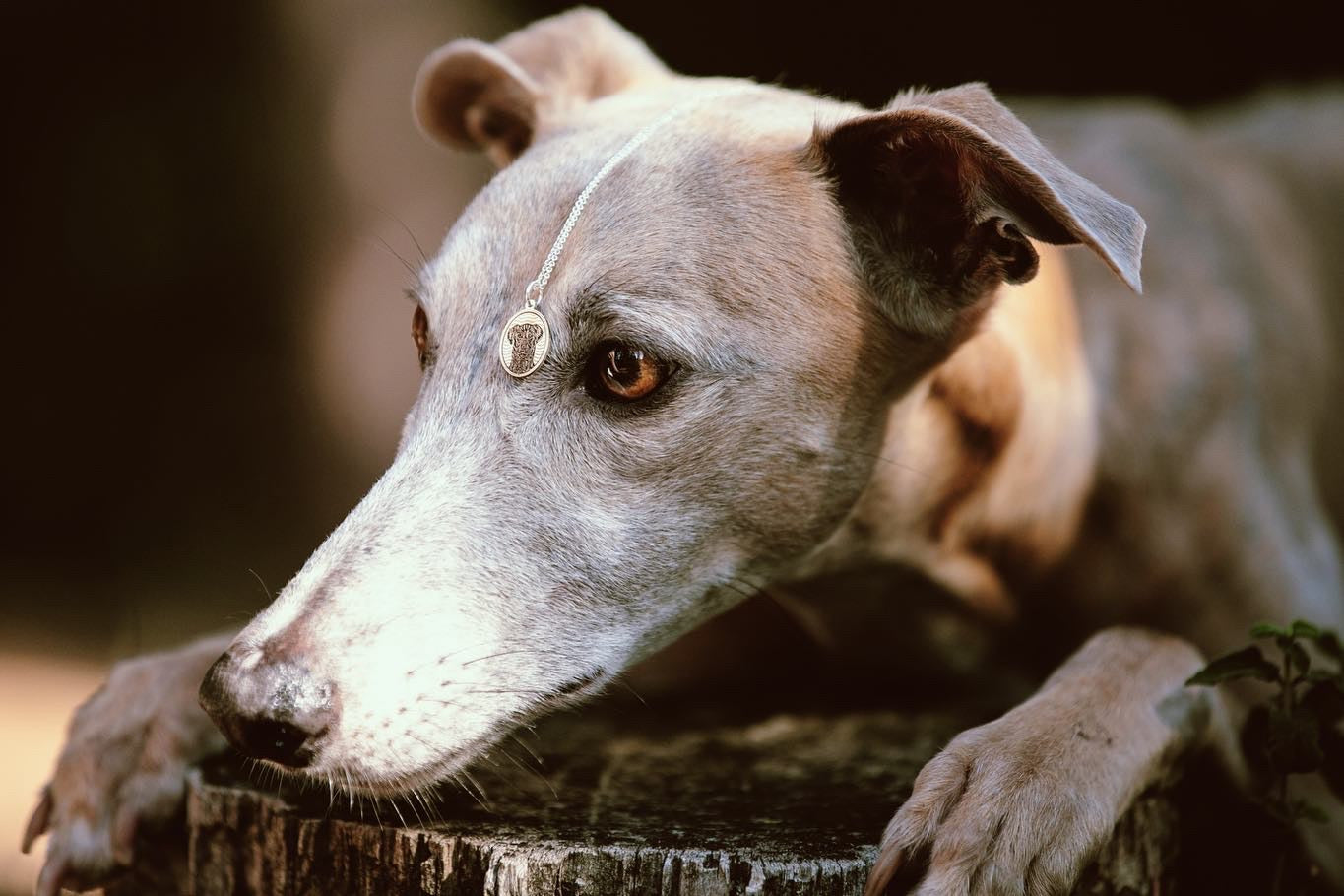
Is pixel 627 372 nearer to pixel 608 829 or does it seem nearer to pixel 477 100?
pixel 608 829

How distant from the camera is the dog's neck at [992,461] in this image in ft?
7.68

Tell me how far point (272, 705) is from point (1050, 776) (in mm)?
1029

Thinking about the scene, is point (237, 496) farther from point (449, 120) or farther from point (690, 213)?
point (690, 213)

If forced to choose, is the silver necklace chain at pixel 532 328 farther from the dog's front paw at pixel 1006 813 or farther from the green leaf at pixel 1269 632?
the green leaf at pixel 1269 632

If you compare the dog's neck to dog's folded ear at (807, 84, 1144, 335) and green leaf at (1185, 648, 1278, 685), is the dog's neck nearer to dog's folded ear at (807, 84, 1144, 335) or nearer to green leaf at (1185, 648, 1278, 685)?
dog's folded ear at (807, 84, 1144, 335)

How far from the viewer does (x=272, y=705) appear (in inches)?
64.7

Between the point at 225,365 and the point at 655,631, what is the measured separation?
5498 millimetres

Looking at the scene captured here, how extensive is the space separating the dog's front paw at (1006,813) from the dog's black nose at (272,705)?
0.72 meters

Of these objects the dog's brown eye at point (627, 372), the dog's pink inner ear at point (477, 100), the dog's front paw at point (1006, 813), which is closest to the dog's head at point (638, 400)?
the dog's brown eye at point (627, 372)

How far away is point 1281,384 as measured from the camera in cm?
319

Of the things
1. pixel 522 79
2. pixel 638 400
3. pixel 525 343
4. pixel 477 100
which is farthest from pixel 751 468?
pixel 477 100

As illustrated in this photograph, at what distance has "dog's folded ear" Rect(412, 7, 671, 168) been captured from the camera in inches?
104

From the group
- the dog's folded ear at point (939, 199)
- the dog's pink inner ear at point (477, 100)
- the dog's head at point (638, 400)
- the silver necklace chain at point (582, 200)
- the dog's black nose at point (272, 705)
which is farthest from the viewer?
the dog's pink inner ear at point (477, 100)

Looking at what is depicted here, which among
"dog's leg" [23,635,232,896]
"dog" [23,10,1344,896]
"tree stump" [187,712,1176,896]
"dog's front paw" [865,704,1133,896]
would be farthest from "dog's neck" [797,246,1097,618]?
"dog's leg" [23,635,232,896]
